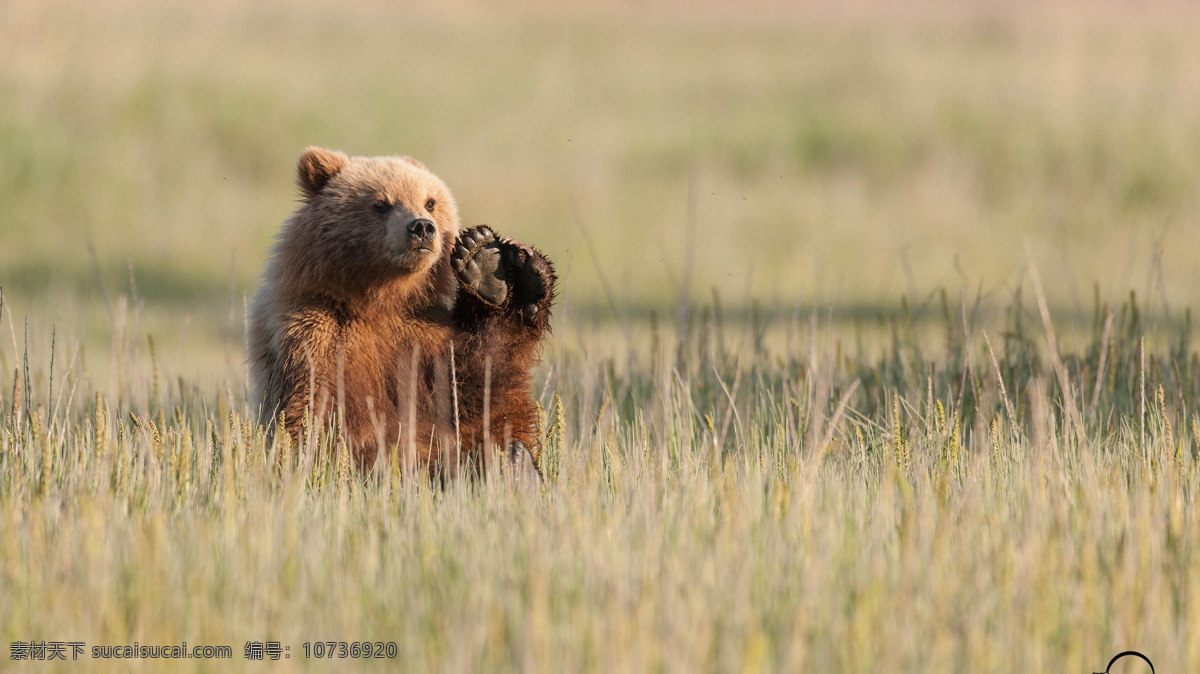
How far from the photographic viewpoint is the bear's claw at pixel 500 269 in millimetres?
4020

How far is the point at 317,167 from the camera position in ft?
14.6

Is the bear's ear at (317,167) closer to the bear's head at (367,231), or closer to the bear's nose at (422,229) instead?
the bear's head at (367,231)

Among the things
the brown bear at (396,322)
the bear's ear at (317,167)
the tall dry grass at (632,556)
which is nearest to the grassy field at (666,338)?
the tall dry grass at (632,556)

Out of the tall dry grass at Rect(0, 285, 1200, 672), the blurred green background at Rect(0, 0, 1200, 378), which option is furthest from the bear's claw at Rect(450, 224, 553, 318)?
the blurred green background at Rect(0, 0, 1200, 378)

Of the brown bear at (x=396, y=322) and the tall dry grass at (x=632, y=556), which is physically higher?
the brown bear at (x=396, y=322)

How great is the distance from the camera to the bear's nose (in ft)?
13.2

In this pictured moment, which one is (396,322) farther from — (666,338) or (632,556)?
(666,338)

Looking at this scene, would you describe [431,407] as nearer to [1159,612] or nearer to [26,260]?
[1159,612]

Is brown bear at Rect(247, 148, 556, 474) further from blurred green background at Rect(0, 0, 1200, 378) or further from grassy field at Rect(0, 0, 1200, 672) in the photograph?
blurred green background at Rect(0, 0, 1200, 378)

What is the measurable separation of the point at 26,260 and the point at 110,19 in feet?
21.2

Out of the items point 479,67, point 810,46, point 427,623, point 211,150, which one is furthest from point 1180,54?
point 427,623

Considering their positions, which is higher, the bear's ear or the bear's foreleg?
the bear's ear

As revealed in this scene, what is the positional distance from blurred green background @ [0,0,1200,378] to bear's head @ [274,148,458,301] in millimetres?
5984

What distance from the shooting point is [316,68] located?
18.1 meters
